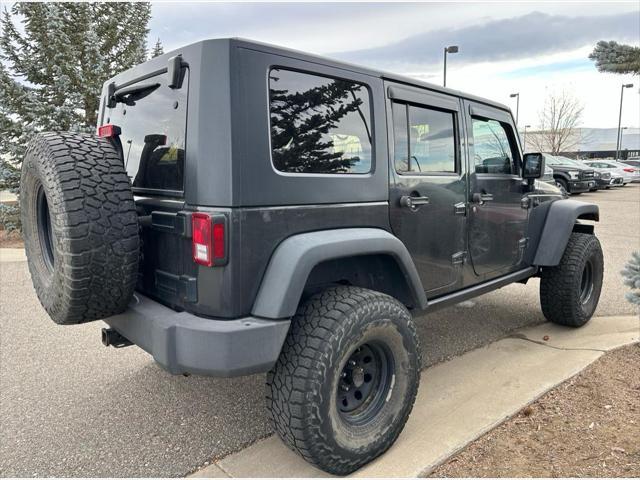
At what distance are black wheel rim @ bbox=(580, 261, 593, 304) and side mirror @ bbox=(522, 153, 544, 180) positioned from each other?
1181 millimetres

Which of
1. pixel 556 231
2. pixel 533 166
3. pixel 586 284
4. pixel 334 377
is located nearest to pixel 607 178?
pixel 586 284

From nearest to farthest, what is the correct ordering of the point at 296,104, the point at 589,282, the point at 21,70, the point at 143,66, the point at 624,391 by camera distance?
the point at 296,104
the point at 143,66
the point at 624,391
the point at 589,282
the point at 21,70

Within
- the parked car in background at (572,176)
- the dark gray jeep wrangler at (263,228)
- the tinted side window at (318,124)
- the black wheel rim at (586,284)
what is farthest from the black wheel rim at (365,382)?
the parked car in background at (572,176)

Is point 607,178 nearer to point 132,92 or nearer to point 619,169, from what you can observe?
point 619,169

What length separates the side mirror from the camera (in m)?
3.87

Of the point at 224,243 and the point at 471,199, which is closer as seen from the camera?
the point at 224,243

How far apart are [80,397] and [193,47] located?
240cm

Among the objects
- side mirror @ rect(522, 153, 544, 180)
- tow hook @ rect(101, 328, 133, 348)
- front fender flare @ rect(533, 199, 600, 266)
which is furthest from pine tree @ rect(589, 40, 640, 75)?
tow hook @ rect(101, 328, 133, 348)

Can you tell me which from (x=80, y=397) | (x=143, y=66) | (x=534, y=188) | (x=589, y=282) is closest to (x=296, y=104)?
(x=143, y=66)

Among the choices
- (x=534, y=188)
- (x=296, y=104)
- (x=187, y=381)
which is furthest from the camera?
(x=534, y=188)

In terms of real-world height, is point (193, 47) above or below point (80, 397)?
above

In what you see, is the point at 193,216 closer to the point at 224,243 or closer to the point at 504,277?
the point at 224,243

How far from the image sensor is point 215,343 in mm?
2010

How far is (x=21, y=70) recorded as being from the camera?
9289 millimetres
